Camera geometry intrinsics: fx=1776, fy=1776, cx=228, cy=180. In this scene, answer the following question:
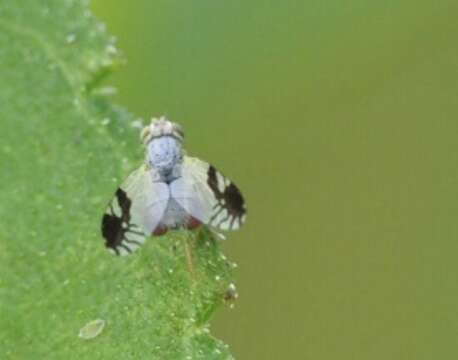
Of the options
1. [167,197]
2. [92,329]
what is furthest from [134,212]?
[92,329]

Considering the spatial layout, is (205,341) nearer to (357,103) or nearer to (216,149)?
(216,149)

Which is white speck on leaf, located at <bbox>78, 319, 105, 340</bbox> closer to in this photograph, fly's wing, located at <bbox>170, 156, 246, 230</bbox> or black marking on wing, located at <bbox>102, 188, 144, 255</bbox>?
black marking on wing, located at <bbox>102, 188, 144, 255</bbox>

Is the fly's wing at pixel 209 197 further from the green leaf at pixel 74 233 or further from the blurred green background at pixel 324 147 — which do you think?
the blurred green background at pixel 324 147

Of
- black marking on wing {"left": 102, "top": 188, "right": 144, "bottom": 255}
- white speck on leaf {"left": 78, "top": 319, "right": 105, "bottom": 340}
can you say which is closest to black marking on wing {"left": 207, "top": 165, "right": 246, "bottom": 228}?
black marking on wing {"left": 102, "top": 188, "right": 144, "bottom": 255}

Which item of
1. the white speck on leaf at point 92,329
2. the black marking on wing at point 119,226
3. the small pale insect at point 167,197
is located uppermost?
the small pale insect at point 167,197

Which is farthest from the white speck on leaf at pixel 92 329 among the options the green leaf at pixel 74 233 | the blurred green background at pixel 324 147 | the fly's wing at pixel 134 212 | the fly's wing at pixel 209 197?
the blurred green background at pixel 324 147

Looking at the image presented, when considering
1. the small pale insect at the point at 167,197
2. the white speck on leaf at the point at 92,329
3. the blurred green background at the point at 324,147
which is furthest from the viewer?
the blurred green background at the point at 324,147
